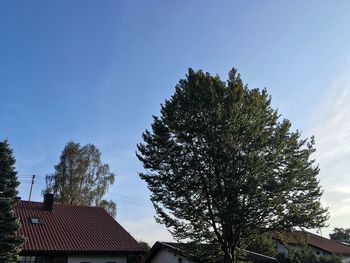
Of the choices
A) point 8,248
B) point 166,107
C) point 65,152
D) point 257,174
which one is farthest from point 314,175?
point 65,152

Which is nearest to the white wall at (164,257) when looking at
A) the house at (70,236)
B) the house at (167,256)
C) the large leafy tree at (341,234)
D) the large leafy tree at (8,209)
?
the house at (167,256)

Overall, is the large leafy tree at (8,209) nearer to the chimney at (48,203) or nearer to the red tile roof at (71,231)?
the red tile roof at (71,231)

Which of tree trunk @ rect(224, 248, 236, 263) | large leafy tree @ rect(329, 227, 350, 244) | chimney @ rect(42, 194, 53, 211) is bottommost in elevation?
tree trunk @ rect(224, 248, 236, 263)

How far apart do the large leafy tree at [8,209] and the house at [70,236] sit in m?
2.79

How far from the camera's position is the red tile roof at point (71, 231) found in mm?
21594

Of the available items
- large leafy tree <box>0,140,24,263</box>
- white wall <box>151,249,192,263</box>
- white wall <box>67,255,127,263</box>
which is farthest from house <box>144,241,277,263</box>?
large leafy tree <box>0,140,24,263</box>

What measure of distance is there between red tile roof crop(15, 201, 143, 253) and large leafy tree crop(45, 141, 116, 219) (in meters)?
9.36

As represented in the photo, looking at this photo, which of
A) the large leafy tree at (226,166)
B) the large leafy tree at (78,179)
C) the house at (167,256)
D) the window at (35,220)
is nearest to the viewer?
the large leafy tree at (226,166)

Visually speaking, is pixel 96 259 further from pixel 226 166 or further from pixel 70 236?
pixel 226 166

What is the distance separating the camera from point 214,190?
17094 millimetres

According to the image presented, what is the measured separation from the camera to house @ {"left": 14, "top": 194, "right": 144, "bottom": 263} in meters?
21.2

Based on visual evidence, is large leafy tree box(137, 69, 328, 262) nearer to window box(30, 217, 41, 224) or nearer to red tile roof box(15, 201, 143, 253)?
red tile roof box(15, 201, 143, 253)

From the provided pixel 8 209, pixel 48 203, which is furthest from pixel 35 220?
pixel 8 209

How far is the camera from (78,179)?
37.0 meters
